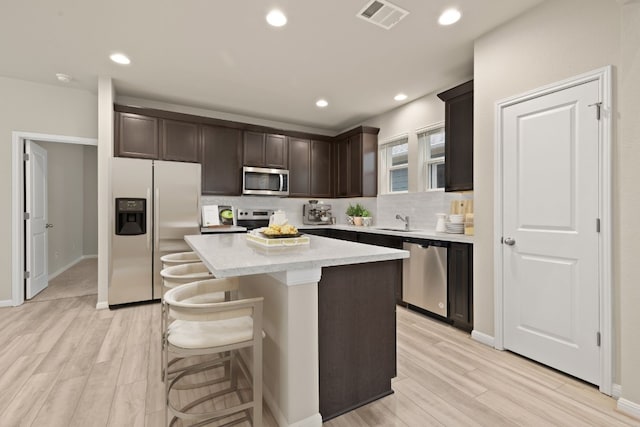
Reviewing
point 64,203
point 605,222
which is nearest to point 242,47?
point 605,222

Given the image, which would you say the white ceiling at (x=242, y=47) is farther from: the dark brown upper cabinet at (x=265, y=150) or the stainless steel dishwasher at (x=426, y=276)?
the stainless steel dishwasher at (x=426, y=276)

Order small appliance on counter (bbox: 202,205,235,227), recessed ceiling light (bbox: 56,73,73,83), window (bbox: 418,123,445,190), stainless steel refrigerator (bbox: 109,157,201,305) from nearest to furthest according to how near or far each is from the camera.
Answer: recessed ceiling light (bbox: 56,73,73,83) < stainless steel refrigerator (bbox: 109,157,201,305) < window (bbox: 418,123,445,190) < small appliance on counter (bbox: 202,205,235,227)

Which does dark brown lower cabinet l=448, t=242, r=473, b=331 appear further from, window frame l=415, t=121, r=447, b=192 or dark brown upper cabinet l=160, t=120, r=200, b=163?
dark brown upper cabinet l=160, t=120, r=200, b=163

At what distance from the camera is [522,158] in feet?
7.74

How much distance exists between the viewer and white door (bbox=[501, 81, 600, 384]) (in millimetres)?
1976

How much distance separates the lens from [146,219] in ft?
12.1

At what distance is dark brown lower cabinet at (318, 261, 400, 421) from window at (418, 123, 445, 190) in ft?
8.23

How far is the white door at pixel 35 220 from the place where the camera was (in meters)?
3.83

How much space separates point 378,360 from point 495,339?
1.34 meters

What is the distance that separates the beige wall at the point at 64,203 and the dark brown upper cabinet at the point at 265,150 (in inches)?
142

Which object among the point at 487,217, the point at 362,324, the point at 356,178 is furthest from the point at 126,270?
the point at 487,217

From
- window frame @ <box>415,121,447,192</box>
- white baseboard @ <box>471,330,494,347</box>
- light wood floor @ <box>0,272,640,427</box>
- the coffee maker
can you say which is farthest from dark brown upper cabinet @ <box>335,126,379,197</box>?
white baseboard @ <box>471,330,494,347</box>

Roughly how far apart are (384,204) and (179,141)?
125 inches

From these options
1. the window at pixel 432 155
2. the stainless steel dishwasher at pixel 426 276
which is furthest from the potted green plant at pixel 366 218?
the stainless steel dishwasher at pixel 426 276
